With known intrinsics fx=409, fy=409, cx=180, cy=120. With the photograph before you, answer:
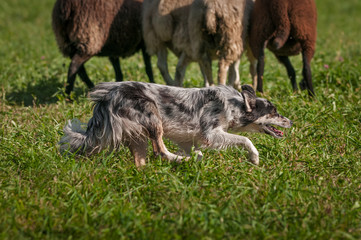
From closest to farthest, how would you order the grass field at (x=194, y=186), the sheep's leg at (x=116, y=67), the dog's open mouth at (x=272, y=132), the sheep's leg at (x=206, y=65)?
the grass field at (x=194, y=186)
the dog's open mouth at (x=272, y=132)
the sheep's leg at (x=206, y=65)
the sheep's leg at (x=116, y=67)

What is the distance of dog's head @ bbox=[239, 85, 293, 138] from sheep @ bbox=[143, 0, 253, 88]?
1.65 meters

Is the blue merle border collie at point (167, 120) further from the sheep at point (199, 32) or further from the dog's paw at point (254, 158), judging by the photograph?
the sheep at point (199, 32)

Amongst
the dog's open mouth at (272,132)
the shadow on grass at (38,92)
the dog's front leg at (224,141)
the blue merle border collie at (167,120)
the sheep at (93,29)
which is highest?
the sheep at (93,29)

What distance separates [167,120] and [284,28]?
2.42m

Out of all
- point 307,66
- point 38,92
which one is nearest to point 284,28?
point 307,66

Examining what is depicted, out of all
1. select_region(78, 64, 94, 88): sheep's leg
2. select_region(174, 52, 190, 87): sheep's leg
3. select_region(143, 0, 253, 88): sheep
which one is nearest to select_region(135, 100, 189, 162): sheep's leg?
select_region(143, 0, 253, 88): sheep

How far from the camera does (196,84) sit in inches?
259

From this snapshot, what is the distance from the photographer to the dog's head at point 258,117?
12.9ft

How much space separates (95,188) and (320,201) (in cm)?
170

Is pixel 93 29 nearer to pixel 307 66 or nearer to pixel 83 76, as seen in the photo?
pixel 83 76

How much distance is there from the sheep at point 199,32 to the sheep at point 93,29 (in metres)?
0.33

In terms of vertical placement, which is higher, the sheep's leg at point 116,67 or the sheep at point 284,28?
the sheep at point 284,28

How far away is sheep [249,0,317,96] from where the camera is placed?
17.4ft

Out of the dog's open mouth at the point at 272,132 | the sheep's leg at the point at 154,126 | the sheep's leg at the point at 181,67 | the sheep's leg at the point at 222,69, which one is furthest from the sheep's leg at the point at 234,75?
the sheep's leg at the point at 154,126
